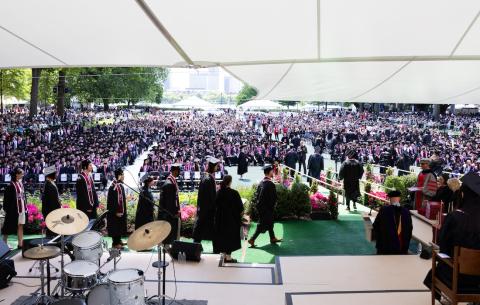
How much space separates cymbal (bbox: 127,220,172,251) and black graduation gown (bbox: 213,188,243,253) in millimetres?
2620

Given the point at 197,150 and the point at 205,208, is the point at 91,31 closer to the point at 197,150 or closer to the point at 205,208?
the point at 205,208

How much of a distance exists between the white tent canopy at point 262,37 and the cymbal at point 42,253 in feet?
7.48

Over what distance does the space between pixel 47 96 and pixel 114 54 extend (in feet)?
173

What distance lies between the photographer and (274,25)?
12.1 feet

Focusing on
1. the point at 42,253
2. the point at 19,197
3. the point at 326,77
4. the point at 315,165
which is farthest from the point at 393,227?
the point at 315,165

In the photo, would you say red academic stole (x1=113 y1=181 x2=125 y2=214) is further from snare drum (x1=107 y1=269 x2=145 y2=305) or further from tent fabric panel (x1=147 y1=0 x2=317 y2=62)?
tent fabric panel (x1=147 y1=0 x2=317 y2=62)

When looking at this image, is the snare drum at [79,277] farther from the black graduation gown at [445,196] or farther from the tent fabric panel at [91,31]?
the black graduation gown at [445,196]

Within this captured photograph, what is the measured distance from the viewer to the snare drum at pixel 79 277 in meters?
5.59

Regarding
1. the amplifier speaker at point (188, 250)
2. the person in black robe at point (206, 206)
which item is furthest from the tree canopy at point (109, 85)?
the amplifier speaker at point (188, 250)

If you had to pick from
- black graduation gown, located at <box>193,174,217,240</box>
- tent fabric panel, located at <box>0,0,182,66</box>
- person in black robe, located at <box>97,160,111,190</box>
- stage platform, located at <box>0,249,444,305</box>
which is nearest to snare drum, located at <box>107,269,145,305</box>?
stage platform, located at <box>0,249,444,305</box>

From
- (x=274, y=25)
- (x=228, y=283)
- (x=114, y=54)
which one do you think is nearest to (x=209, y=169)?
(x=228, y=283)

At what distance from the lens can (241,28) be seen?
3.73 metres

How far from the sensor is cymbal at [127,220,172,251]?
5.11 metres

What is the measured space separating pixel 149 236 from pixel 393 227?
394 cm
